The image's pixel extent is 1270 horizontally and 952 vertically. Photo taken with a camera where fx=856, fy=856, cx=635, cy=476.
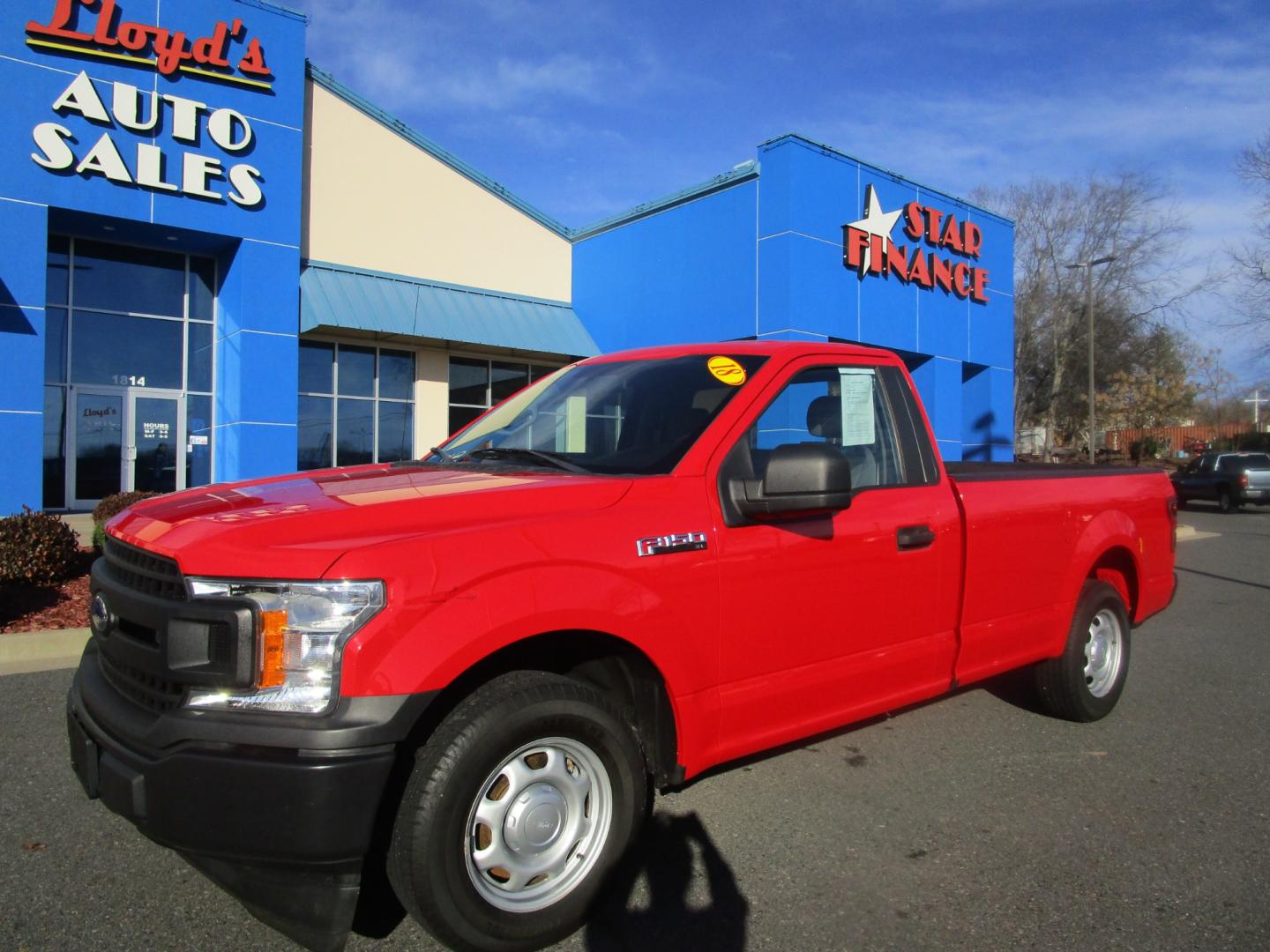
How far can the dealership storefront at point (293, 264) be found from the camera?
1266cm

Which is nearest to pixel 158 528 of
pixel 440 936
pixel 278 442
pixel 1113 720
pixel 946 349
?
pixel 440 936

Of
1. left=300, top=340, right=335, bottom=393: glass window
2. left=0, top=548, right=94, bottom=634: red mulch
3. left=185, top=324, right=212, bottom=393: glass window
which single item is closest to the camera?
left=0, top=548, right=94, bottom=634: red mulch

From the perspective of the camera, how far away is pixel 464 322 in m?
17.0

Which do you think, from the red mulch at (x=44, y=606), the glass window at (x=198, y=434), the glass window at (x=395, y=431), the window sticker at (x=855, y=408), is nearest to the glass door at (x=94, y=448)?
the glass window at (x=198, y=434)

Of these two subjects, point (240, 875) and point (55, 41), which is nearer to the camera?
point (240, 875)

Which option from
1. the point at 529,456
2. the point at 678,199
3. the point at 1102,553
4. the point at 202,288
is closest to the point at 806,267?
the point at 678,199

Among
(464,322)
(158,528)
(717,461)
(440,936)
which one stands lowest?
(440,936)

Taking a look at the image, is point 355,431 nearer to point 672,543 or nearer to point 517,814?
point 672,543

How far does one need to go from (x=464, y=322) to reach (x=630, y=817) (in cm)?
1530

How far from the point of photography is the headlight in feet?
7.14

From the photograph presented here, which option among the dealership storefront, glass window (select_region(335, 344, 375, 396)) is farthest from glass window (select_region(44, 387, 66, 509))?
glass window (select_region(335, 344, 375, 396))

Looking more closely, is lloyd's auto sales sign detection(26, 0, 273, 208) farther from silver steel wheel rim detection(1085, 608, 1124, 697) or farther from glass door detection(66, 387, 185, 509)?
silver steel wheel rim detection(1085, 608, 1124, 697)

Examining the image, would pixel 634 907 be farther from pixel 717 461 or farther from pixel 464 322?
pixel 464 322

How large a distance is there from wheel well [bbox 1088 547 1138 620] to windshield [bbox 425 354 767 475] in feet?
9.03
